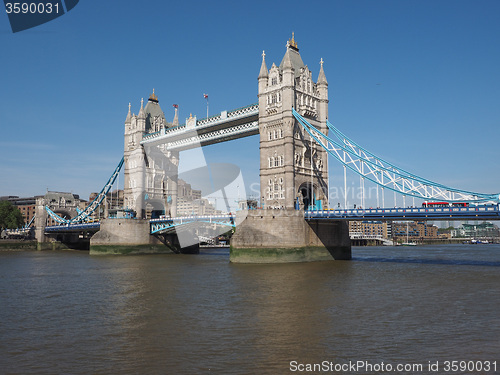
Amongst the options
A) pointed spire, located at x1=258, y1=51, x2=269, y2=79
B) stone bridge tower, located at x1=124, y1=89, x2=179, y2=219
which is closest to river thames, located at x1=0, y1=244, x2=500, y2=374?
pointed spire, located at x1=258, y1=51, x2=269, y2=79

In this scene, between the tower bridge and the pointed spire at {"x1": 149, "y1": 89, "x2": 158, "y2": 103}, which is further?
the pointed spire at {"x1": 149, "y1": 89, "x2": 158, "y2": 103}

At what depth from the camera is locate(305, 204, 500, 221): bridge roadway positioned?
33.1 meters

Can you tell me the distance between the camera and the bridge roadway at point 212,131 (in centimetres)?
5275

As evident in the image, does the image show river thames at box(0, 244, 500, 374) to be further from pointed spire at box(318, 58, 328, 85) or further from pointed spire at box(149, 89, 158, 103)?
pointed spire at box(149, 89, 158, 103)

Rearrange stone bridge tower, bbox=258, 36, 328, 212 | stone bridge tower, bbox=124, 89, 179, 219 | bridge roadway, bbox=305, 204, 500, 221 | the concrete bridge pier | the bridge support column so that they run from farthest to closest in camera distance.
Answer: stone bridge tower, bbox=124, 89, 179, 219 < the concrete bridge pier < stone bridge tower, bbox=258, 36, 328, 212 < the bridge support column < bridge roadway, bbox=305, 204, 500, 221

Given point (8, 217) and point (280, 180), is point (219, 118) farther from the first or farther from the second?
point (8, 217)

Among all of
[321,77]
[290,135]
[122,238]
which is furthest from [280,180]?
[122,238]

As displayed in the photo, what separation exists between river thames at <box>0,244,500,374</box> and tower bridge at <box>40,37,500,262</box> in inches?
500

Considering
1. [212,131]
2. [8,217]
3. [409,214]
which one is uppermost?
[212,131]

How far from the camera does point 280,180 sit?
47.0 metres

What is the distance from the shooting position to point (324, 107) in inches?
1996

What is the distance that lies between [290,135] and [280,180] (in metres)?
4.85

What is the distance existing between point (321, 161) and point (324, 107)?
20.4ft

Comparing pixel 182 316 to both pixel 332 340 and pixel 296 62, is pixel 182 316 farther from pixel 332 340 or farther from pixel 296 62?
pixel 296 62
